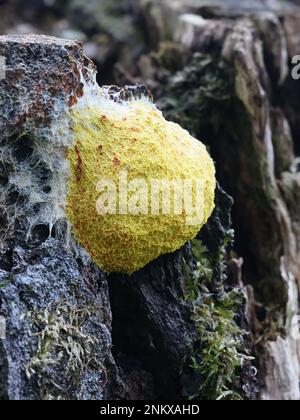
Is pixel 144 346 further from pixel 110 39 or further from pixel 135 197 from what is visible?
pixel 110 39

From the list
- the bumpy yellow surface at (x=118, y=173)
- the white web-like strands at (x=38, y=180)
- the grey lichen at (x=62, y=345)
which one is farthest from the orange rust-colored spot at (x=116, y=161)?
the grey lichen at (x=62, y=345)

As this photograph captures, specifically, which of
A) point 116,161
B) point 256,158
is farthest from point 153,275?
point 256,158

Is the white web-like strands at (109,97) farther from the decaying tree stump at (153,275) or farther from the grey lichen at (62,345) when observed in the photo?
the grey lichen at (62,345)

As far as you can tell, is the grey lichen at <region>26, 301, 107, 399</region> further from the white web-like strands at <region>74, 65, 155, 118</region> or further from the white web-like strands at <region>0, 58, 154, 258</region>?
the white web-like strands at <region>74, 65, 155, 118</region>

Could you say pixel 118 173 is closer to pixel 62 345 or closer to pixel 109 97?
pixel 109 97

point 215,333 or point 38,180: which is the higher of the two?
point 38,180

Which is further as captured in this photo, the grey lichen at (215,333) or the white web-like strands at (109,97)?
the grey lichen at (215,333)

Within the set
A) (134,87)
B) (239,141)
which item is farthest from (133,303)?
(239,141)

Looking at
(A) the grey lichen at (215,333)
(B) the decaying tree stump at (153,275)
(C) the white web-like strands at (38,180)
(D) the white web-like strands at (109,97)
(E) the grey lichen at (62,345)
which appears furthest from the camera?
(A) the grey lichen at (215,333)
